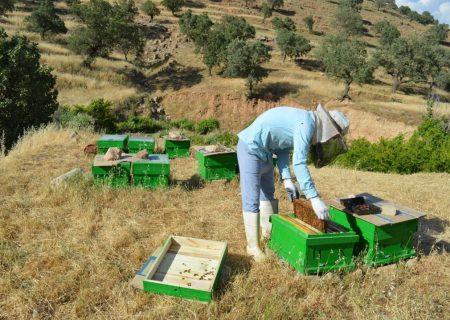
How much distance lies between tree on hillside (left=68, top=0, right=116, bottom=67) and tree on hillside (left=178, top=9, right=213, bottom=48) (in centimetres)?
904

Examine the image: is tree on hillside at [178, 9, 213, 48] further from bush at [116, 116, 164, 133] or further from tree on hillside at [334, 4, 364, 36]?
tree on hillside at [334, 4, 364, 36]

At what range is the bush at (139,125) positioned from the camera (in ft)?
94.6

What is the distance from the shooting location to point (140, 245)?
5551 millimetres

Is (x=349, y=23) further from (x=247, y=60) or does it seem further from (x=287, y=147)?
(x=287, y=147)

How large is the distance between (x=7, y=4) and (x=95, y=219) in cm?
4582

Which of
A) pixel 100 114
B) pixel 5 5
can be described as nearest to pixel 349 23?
pixel 5 5

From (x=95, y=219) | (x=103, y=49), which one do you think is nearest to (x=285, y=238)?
(x=95, y=219)

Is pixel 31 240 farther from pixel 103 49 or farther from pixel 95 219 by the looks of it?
pixel 103 49

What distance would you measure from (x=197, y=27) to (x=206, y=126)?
17.3m

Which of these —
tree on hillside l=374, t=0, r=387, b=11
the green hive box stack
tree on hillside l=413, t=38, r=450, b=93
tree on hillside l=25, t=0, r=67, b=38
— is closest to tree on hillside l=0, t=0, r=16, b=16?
tree on hillside l=25, t=0, r=67, b=38

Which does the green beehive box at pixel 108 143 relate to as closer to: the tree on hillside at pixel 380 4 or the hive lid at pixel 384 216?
the hive lid at pixel 384 216

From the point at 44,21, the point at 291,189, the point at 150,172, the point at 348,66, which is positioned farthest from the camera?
the point at 44,21

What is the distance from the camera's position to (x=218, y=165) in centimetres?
892

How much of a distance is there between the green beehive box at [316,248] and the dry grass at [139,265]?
5.7 inches
